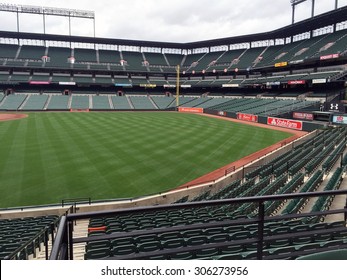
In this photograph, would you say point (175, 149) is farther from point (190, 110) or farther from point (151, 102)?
point (151, 102)

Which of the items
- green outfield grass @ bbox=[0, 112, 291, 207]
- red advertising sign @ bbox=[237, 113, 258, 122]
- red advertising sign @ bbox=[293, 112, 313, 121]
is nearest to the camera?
→ green outfield grass @ bbox=[0, 112, 291, 207]

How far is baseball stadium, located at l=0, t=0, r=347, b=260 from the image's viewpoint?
5629mm

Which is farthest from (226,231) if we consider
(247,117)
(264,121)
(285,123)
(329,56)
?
(329,56)

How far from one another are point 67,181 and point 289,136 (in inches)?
1103

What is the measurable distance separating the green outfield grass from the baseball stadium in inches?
5.8

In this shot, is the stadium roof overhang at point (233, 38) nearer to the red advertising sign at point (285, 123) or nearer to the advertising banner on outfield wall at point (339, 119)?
the red advertising sign at point (285, 123)

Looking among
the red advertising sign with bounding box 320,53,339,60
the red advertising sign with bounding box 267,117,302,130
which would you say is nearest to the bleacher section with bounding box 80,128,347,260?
the red advertising sign with bounding box 267,117,302,130

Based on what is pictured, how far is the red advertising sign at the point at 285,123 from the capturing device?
4038 centimetres

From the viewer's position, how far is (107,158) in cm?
2473

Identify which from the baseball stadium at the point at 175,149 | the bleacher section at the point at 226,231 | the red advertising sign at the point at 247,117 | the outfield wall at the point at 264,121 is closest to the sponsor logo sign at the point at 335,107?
the baseball stadium at the point at 175,149

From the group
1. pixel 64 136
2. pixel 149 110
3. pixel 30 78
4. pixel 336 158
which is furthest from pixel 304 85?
pixel 30 78

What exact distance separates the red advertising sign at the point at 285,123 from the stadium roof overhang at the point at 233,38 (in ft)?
86.7

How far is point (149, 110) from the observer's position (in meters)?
74.9

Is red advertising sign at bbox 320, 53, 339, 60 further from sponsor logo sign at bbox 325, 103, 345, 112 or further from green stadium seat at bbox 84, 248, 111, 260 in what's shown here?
green stadium seat at bbox 84, 248, 111, 260
